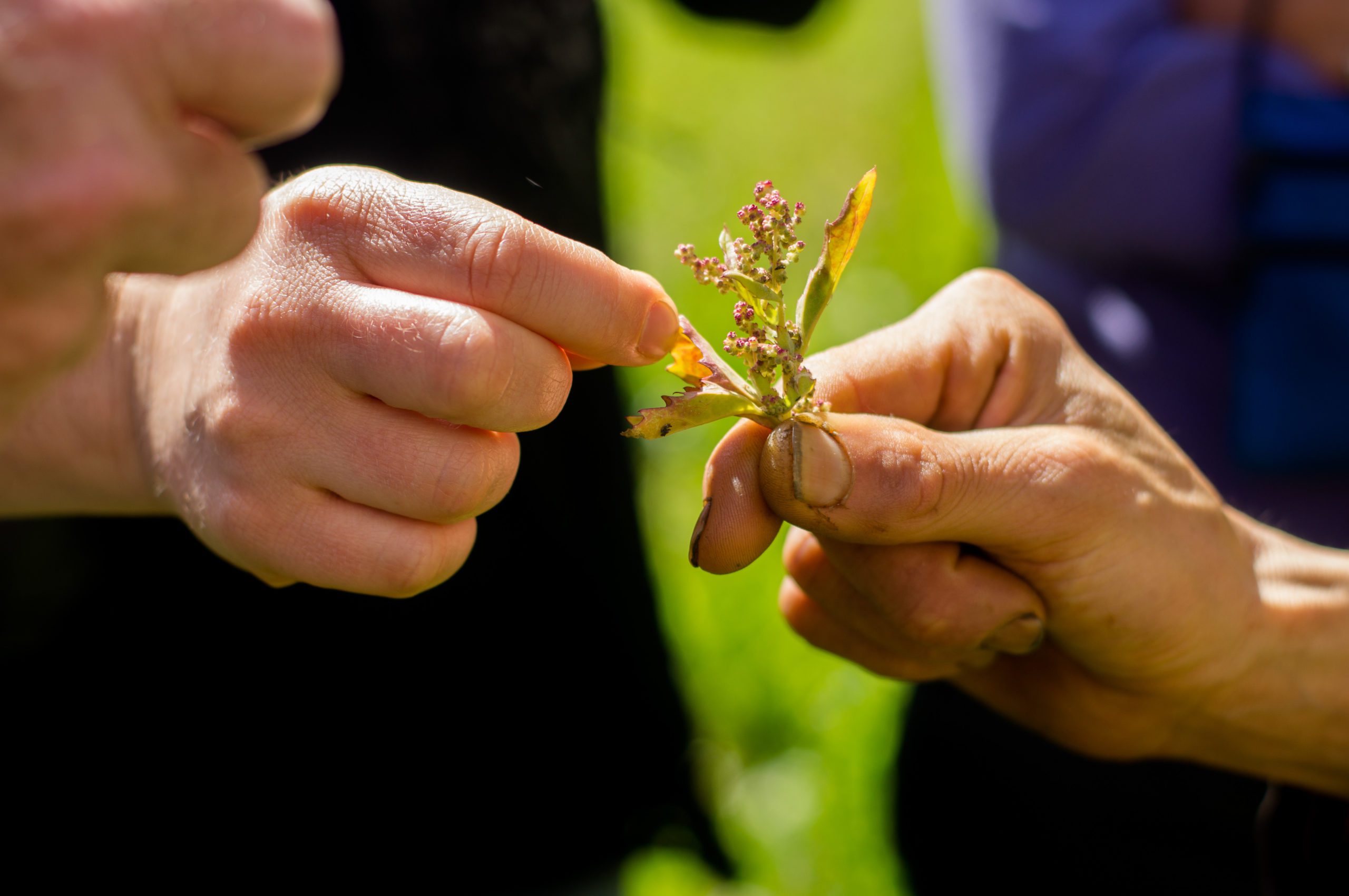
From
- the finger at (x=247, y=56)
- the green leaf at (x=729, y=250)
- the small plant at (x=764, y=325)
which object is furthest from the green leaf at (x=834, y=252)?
the finger at (x=247, y=56)

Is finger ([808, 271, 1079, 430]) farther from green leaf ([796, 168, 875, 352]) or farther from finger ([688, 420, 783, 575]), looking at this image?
finger ([688, 420, 783, 575])

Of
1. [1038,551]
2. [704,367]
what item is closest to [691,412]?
[704,367]

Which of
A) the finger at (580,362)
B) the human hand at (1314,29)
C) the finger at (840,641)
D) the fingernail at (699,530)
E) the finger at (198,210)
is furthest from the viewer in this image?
the human hand at (1314,29)

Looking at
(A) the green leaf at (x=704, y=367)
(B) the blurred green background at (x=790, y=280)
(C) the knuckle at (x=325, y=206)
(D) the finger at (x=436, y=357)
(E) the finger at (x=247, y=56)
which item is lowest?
(B) the blurred green background at (x=790, y=280)

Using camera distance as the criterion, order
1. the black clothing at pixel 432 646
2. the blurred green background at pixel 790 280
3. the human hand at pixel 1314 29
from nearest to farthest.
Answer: the black clothing at pixel 432 646, the human hand at pixel 1314 29, the blurred green background at pixel 790 280

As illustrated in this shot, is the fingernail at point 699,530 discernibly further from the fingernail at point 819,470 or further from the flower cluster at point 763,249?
the flower cluster at point 763,249

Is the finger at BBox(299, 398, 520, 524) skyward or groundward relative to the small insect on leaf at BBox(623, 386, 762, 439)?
groundward

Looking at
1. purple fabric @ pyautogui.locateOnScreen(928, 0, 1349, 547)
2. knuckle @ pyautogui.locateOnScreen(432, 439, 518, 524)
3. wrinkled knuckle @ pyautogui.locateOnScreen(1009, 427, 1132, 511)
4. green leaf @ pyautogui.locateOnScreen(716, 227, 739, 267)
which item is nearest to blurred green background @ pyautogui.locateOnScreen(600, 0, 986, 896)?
purple fabric @ pyautogui.locateOnScreen(928, 0, 1349, 547)
